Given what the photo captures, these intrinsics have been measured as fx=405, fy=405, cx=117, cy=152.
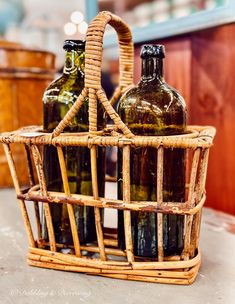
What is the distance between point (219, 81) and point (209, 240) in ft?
1.85

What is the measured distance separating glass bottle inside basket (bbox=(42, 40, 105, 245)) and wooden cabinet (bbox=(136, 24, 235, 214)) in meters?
0.61

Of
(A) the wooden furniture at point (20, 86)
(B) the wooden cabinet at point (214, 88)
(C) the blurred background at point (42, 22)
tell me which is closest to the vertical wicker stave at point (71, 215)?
(B) the wooden cabinet at point (214, 88)

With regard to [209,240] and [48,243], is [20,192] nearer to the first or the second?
[48,243]

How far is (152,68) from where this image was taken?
672 millimetres

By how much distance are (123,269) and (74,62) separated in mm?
373

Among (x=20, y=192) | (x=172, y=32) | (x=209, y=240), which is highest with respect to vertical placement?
(x=172, y=32)

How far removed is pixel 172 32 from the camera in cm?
130

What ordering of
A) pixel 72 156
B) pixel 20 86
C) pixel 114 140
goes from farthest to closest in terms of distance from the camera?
pixel 20 86 < pixel 72 156 < pixel 114 140

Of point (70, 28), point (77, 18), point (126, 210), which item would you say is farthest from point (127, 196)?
point (70, 28)

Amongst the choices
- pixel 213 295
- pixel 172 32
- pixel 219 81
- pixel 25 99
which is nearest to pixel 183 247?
pixel 213 295

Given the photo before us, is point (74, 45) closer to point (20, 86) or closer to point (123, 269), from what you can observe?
point (123, 269)

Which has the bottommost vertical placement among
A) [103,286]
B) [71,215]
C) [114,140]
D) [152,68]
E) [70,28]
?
[103,286]

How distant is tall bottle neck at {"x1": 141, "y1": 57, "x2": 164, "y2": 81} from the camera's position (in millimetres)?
671

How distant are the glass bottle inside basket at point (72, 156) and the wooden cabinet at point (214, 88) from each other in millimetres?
606
